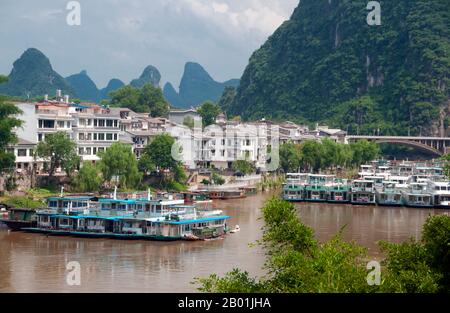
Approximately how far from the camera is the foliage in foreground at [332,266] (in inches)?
642

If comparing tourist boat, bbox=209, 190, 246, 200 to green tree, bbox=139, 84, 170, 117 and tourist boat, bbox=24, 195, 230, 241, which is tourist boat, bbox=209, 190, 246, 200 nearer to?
tourist boat, bbox=24, 195, 230, 241

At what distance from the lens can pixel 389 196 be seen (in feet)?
168

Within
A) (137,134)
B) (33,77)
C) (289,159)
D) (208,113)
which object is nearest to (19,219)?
(137,134)

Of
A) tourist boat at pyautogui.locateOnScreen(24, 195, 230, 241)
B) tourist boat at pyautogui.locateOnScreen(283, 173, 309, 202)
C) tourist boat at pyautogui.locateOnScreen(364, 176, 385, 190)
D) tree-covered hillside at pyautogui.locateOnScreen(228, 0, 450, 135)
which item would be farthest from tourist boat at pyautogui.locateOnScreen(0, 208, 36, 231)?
tree-covered hillside at pyautogui.locateOnScreen(228, 0, 450, 135)

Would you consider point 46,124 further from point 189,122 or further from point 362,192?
point 189,122

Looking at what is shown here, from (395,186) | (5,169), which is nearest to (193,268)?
(5,169)

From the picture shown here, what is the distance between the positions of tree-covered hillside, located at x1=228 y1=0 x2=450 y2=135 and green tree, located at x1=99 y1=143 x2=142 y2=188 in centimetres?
5814

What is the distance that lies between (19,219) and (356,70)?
92308 millimetres

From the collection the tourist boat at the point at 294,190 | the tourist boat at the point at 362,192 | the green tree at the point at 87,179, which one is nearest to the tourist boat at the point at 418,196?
the tourist boat at the point at 362,192

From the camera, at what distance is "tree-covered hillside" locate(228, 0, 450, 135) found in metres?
107

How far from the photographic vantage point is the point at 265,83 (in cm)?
13725

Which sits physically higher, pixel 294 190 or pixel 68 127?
pixel 68 127

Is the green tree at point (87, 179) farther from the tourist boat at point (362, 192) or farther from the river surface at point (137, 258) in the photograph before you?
the tourist boat at point (362, 192)
